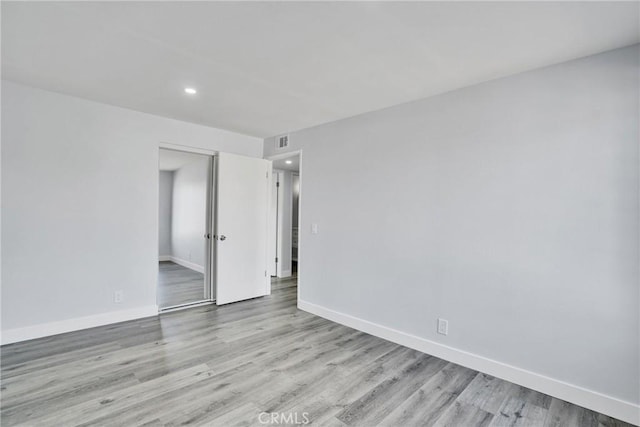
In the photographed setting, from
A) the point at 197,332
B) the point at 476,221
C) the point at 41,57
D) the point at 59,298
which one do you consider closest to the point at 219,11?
the point at 41,57

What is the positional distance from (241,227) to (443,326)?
2.90 meters

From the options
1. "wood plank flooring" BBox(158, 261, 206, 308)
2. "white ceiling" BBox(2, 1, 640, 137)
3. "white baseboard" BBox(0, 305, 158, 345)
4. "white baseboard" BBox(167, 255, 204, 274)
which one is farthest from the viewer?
"white baseboard" BBox(167, 255, 204, 274)

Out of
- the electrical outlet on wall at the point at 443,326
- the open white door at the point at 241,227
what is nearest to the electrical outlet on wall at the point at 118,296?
the open white door at the point at 241,227

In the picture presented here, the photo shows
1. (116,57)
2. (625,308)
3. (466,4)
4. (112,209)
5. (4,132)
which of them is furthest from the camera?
(112,209)

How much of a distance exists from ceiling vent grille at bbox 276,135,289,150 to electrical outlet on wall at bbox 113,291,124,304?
2.72 meters

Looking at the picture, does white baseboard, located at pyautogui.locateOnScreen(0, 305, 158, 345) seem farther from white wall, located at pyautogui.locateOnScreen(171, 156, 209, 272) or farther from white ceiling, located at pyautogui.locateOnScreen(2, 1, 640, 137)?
white wall, located at pyautogui.locateOnScreen(171, 156, 209, 272)

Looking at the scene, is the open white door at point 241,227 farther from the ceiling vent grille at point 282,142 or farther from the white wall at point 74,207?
the white wall at point 74,207

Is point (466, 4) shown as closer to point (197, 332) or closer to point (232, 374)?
point (232, 374)

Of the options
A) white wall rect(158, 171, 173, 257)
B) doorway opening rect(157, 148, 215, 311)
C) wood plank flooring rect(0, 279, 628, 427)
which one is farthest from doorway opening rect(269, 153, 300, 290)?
white wall rect(158, 171, 173, 257)

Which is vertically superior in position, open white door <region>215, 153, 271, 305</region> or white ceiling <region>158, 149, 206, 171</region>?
white ceiling <region>158, 149, 206, 171</region>

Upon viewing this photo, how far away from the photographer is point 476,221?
2.58 m

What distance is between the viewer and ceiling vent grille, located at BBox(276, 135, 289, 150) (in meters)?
4.36

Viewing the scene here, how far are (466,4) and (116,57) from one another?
7.91ft

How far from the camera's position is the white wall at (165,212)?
769cm
